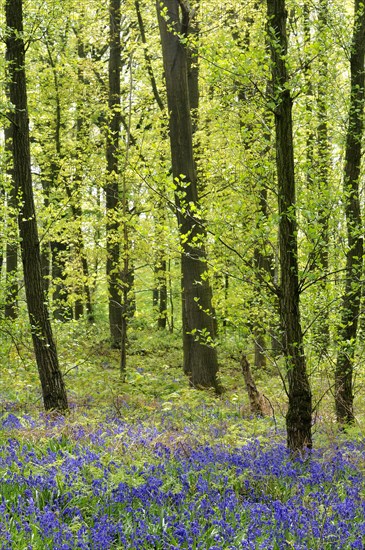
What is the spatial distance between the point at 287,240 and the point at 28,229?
4.26 m

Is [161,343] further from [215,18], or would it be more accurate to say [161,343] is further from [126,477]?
[126,477]

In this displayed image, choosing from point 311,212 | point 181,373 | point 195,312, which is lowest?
point 181,373

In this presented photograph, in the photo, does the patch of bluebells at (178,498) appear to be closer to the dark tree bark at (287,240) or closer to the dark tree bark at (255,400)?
the dark tree bark at (287,240)

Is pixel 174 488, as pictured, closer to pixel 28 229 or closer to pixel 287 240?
pixel 287 240

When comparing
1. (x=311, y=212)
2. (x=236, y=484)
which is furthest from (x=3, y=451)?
(x=311, y=212)

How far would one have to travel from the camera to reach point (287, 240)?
20.0 ft

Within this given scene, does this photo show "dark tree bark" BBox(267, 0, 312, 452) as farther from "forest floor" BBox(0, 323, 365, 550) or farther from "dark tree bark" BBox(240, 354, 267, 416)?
"dark tree bark" BBox(240, 354, 267, 416)

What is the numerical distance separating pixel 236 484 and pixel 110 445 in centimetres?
161

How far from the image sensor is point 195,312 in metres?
12.1

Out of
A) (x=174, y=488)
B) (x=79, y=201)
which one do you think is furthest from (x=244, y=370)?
(x=79, y=201)

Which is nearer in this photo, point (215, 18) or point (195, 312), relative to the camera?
point (195, 312)

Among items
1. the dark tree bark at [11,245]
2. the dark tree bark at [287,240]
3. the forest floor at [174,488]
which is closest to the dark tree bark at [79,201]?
the dark tree bark at [11,245]

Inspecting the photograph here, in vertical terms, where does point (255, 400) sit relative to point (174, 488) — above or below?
below

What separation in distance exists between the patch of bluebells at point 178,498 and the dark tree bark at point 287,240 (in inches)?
27.2
